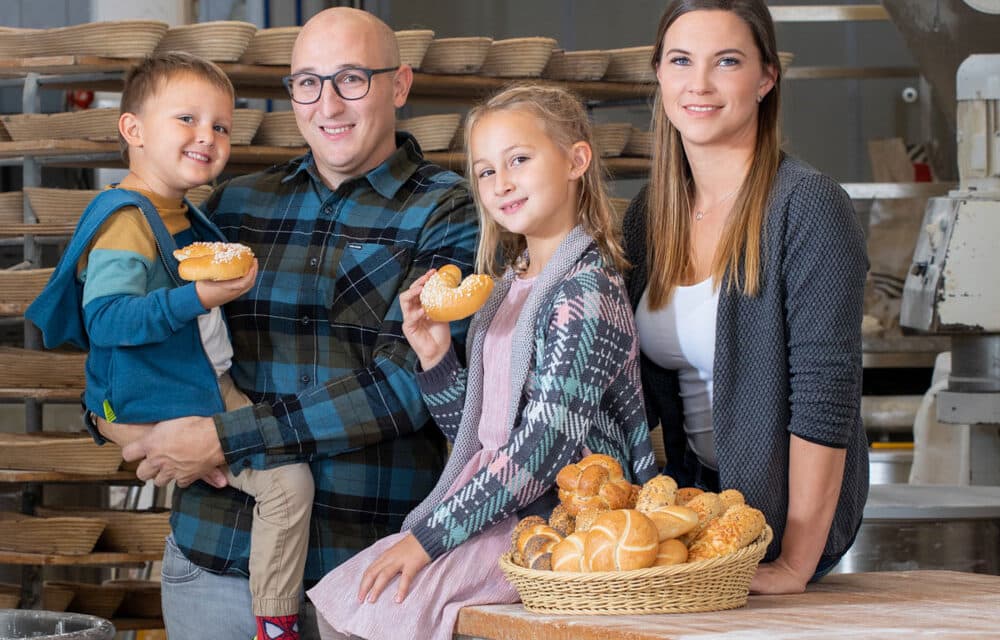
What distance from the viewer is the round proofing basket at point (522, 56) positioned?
15.6 feet

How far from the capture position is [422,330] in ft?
7.55

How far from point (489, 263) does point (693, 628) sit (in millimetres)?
941

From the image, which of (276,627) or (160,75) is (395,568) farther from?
(160,75)

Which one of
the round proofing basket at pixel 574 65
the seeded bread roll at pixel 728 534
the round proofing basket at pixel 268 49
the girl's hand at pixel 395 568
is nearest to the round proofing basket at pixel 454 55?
the round proofing basket at pixel 574 65

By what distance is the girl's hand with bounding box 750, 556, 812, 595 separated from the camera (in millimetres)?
2080

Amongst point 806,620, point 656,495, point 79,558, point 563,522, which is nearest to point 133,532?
point 79,558

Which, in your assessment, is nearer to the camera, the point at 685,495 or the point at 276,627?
the point at 685,495

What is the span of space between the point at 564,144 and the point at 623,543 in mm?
789

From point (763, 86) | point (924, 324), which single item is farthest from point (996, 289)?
point (763, 86)

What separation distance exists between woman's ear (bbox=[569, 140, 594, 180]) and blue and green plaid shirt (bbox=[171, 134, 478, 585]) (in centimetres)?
34

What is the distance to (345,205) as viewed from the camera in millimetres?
2613

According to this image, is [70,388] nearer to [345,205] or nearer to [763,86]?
[345,205]

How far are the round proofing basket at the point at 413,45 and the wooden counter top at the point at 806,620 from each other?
2.91 meters

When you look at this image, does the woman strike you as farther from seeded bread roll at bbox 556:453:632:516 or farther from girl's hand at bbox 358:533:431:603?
girl's hand at bbox 358:533:431:603
